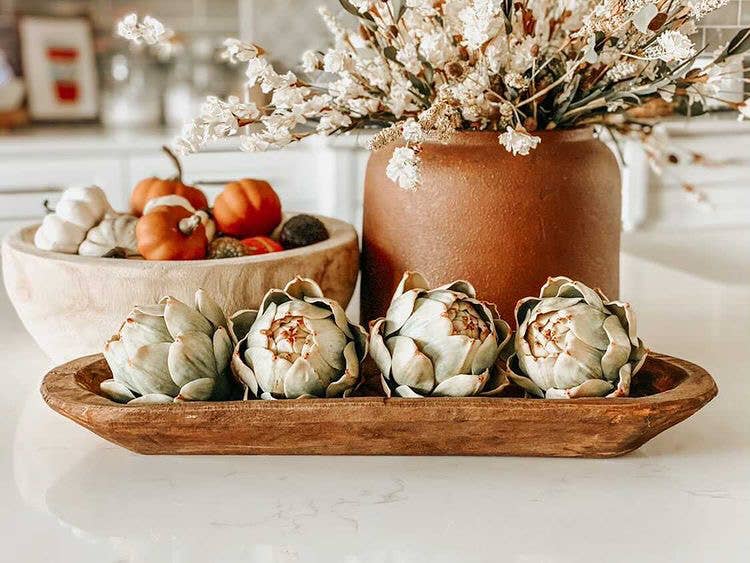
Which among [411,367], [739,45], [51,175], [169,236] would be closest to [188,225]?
[169,236]

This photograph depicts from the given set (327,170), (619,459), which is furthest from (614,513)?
(327,170)

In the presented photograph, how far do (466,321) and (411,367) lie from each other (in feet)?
0.18

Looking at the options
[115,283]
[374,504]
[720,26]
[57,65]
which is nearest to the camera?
Result: [374,504]

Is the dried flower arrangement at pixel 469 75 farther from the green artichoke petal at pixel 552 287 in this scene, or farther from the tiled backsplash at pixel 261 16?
the tiled backsplash at pixel 261 16

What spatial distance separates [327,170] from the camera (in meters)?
3.07

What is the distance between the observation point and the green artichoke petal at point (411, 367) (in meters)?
0.71

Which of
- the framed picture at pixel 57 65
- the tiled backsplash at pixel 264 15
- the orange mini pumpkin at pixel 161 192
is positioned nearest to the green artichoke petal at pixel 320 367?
the orange mini pumpkin at pixel 161 192

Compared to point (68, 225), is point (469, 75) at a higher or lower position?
higher

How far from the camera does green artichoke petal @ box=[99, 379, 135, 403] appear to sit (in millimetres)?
729

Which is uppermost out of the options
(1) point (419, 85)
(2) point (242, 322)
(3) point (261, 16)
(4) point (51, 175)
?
(3) point (261, 16)

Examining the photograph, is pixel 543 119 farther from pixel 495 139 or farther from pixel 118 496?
pixel 118 496

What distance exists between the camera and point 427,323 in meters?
0.73

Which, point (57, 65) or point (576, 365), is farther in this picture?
point (57, 65)

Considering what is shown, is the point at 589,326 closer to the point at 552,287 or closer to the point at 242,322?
the point at 552,287
